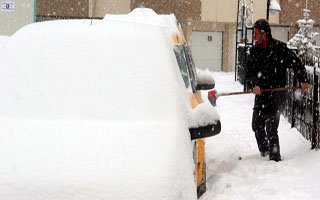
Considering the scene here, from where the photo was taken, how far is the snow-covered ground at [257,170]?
554 cm

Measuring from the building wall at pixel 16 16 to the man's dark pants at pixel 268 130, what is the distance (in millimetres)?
20490

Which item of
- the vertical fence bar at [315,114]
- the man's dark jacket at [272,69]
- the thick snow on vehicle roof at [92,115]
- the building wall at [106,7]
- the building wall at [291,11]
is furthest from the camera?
the building wall at [291,11]

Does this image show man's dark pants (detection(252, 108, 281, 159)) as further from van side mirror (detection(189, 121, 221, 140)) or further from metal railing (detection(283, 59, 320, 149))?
van side mirror (detection(189, 121, 221, 140))

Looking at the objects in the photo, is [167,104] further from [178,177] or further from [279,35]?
[279,35]

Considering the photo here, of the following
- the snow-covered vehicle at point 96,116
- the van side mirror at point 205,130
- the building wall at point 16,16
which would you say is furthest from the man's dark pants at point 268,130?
the building wall at point 16,16

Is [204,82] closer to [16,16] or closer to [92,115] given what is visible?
[92,115]

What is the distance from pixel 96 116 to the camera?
3.58 metres

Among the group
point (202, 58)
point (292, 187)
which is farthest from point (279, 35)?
point (292, 187)

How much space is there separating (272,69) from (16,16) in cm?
2076

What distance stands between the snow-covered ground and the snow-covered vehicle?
113cm

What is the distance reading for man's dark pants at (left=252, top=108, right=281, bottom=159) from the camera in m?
7.00

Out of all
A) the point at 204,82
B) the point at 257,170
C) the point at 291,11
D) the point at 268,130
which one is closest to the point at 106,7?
the point at 291,11

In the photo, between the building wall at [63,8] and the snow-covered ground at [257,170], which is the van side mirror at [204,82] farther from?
the building wall at [63,8]

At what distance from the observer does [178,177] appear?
2986mm
